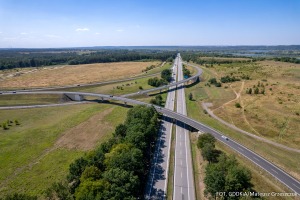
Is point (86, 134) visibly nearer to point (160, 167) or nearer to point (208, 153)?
point (160, 167)

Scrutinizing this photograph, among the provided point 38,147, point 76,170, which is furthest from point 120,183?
point 38,147

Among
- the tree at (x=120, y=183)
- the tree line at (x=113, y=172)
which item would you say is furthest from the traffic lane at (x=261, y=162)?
the tree at (x=120, y=183)

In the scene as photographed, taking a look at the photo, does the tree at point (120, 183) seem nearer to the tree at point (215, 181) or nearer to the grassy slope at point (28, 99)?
the tree at point (215, 181)

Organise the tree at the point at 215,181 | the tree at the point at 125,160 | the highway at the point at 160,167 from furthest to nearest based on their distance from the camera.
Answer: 1. the highway at the point at 160,167
2. the tree at the point at 125,160
3. the tree at the point at 215,181

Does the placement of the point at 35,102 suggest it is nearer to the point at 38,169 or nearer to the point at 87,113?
the point at 87,113

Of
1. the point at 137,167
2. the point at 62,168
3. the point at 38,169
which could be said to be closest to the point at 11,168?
the point at 38,169

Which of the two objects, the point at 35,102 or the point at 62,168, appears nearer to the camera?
the point at 62,168
